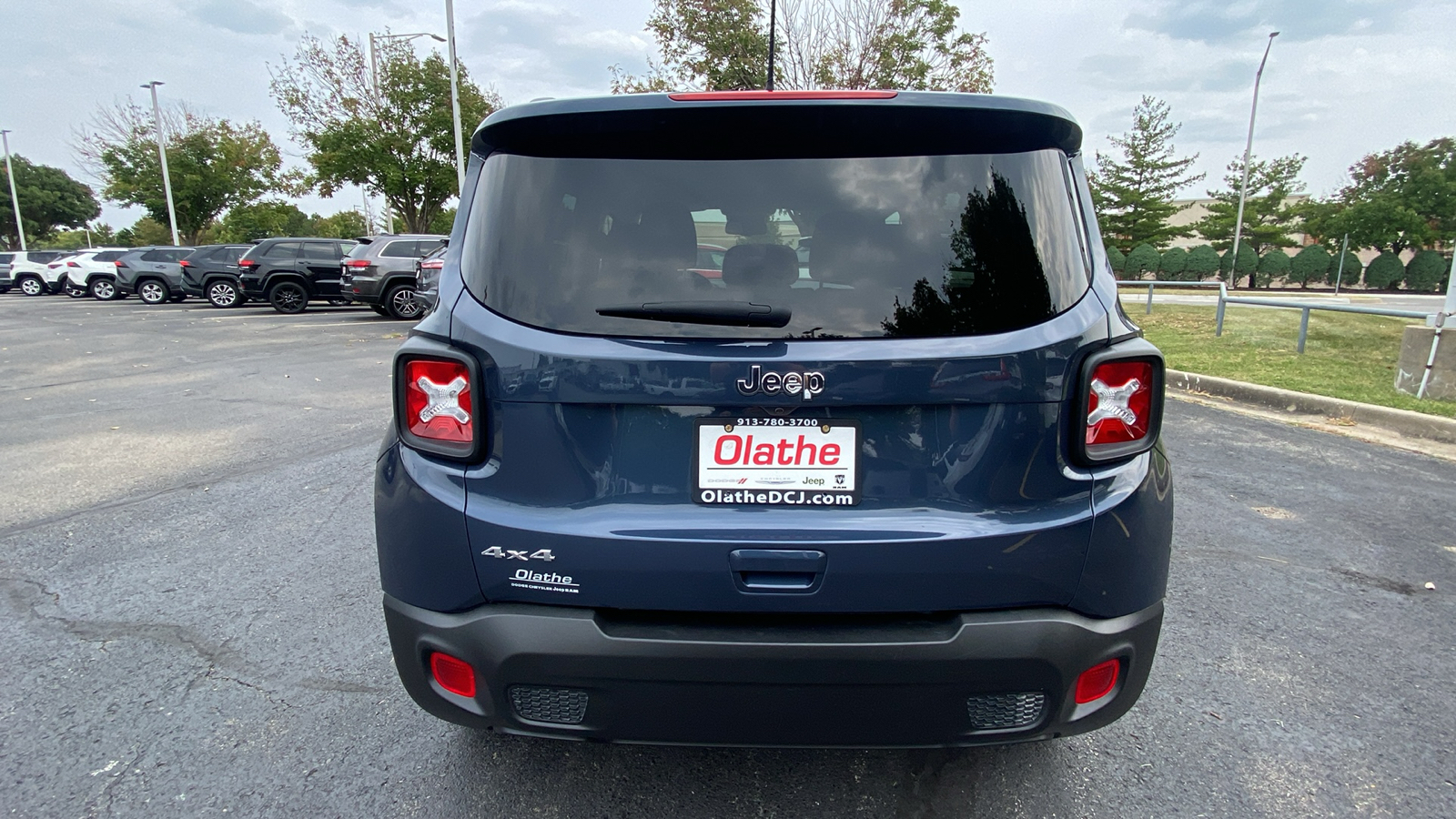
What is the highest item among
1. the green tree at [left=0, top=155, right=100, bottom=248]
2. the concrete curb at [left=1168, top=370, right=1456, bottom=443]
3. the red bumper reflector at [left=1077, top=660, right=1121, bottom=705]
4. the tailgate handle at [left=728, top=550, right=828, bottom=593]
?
the green tree at [left=0, top=155, right=100, bottom=248]

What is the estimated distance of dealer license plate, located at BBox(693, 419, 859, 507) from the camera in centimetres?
165

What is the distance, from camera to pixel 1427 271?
3872 cm

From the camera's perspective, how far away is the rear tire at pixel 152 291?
23.7m

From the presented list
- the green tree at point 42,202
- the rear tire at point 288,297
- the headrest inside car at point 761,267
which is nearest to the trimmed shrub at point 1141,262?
the rear tire at point 288,297

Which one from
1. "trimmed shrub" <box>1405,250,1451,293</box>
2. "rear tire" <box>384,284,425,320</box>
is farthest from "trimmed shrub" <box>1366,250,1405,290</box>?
"rear tire" <box>384,284,425,320</box>

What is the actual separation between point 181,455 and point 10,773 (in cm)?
404

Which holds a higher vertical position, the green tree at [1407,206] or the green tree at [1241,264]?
the green tree at [1407,206]

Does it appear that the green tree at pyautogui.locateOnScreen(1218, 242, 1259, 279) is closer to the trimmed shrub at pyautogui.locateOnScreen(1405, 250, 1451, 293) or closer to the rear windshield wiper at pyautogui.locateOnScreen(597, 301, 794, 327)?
the trimmed shrub at pyautogui.locateOnScreen(1405, 250, 1451, 293)

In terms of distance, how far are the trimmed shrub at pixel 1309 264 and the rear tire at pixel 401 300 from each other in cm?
4466

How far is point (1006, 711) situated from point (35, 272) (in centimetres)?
4021

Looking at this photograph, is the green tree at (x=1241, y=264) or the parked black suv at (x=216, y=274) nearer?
the parked black suv at (x=216, y=274)

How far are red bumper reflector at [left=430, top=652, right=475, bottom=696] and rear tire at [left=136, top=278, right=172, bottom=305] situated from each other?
28.0m

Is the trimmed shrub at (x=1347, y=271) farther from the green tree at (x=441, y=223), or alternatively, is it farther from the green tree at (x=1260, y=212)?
the green tree at (x=441, y=223)

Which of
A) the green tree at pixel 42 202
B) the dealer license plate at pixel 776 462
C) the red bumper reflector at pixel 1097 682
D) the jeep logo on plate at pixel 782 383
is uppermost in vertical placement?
the green tree at pixel 42 202
